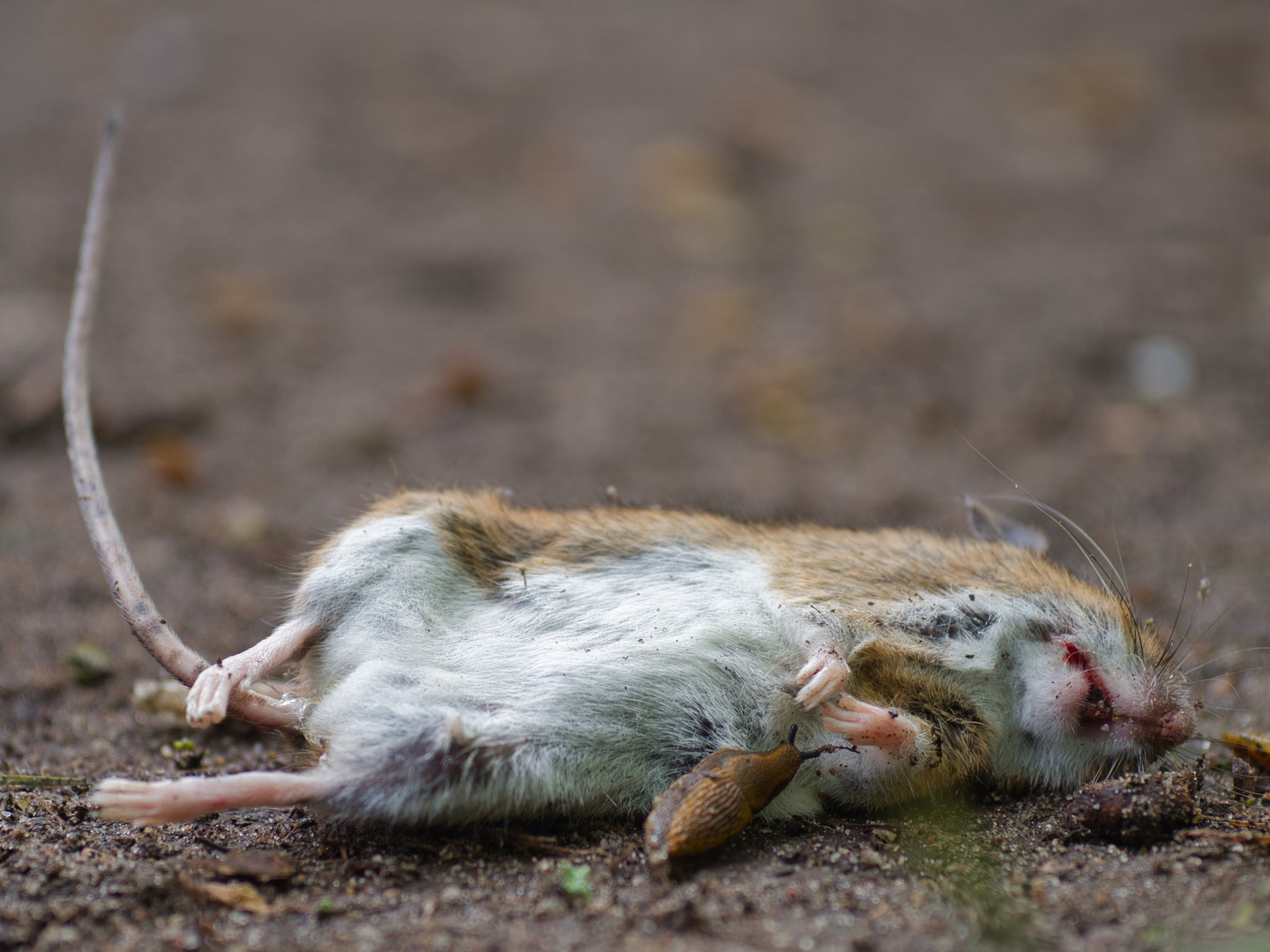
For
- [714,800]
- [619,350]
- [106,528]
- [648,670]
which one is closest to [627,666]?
[648,670]

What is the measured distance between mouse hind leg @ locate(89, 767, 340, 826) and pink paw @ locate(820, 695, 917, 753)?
3.58 feet

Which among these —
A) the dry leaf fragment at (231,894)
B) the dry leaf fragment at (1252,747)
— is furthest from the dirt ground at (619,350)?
the dry leaf fragment at (1252,747)

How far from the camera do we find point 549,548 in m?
2.74

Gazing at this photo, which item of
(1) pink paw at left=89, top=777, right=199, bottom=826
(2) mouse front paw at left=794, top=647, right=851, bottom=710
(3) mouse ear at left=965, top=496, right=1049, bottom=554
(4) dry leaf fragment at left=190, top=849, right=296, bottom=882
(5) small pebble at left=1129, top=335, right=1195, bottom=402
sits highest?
(5) small pebble at left=1129, top=335, right=1195, bottom=402

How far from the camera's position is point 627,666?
242 cm

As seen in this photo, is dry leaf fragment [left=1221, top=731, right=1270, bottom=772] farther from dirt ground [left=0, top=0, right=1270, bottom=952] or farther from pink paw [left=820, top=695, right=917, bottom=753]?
pink paw [left=820, top=695, right=917, bottom=753]

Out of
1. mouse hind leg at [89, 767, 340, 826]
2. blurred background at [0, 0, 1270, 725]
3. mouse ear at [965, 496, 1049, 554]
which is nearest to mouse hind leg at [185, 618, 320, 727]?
mouse hind leg at [89, 767, 340, 826]

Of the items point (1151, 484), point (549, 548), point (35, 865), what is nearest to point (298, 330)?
point (549, 548)

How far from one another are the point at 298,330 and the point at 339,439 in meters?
1.01

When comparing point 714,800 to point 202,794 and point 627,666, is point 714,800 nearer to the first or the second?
point 627,666

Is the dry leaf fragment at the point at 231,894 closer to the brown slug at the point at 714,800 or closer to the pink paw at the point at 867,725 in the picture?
the brown slug at the point at 714,800

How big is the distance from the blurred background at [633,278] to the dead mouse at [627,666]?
548 millimetres

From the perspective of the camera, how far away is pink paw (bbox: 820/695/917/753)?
7.72ft

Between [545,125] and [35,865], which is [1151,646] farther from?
[545,125]
